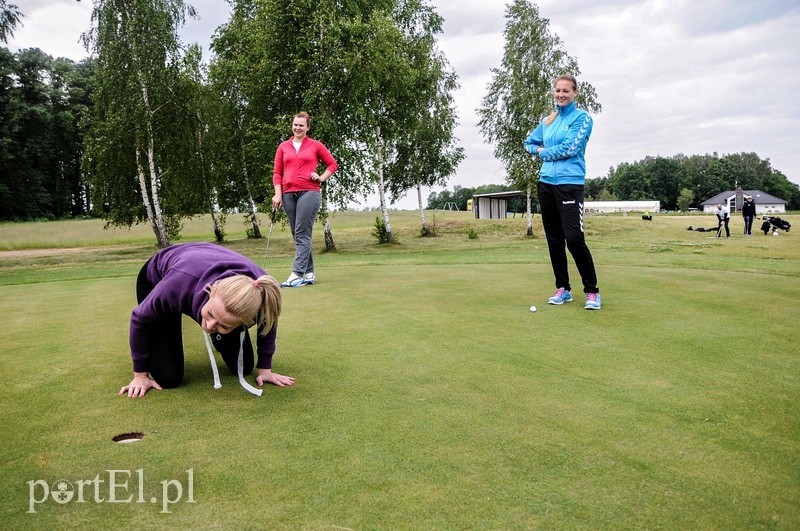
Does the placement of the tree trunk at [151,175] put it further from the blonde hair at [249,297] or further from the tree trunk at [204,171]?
the blonde hair at [249,297]

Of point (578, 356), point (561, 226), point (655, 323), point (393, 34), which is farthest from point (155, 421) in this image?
point (393, 34)

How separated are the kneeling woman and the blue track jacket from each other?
3.54 m

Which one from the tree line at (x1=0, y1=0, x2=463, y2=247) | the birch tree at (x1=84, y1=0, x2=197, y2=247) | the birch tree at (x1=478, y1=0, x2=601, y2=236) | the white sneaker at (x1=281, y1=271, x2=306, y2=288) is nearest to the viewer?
the white sneaker at (x1=281, y1=271, x2=306, y2=288)

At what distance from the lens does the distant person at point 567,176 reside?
17.6 ft

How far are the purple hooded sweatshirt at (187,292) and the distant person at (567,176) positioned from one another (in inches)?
133

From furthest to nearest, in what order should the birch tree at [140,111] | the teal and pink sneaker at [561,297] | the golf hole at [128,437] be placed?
the birch tree at [140,111] < the teal and pink sneaker at [561,297] < the golf hole at [128,437]

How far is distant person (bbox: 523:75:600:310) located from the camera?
5.37 meters

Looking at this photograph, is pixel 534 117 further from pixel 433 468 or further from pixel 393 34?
pixel 433 468

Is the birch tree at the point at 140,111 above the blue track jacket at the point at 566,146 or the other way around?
above

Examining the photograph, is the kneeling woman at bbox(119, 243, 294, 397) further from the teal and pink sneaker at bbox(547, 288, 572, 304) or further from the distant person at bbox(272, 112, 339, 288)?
the distant person at bbox(272, 112, 339, 288)

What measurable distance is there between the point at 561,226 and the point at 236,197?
79.6 feet

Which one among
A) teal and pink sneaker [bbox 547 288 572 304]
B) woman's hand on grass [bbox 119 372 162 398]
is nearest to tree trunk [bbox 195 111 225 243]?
teal and pink sneaker [bbox 547 288 572 304]

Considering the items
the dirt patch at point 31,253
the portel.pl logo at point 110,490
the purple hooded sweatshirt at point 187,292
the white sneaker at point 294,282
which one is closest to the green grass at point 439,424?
the portel.pl logo at point 110,490

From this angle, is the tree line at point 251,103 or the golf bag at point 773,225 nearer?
the tree line at point 251,103
